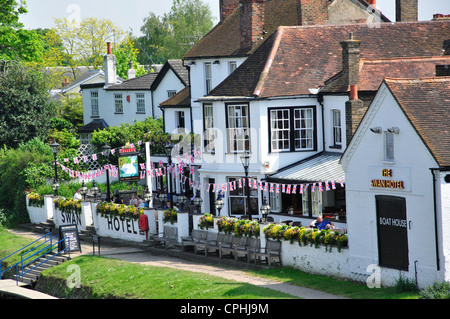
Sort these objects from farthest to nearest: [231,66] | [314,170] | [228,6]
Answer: [228,6], [231,66], [314,170]

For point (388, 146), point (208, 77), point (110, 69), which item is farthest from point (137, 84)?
point (388, 146)

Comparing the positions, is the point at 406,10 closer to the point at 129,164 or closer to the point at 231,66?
the point at 231,66

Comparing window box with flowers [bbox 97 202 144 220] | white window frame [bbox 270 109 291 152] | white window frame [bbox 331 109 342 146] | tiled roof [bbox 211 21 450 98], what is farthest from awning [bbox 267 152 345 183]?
window box with flowers [bbox 97 202 144 220]

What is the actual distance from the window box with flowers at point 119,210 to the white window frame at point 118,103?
21577mm

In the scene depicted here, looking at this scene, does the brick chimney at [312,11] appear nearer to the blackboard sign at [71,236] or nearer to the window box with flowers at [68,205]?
the window box with flowers at [68,205]

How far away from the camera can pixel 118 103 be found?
59719 millimetres

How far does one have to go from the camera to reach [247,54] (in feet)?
133

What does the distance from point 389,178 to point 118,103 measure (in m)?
37.4

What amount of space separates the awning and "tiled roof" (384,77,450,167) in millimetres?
7976

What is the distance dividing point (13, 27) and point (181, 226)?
36859mm

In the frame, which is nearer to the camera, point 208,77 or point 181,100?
point 208,77

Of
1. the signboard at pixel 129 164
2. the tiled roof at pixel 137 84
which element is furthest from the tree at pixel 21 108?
the signboard at pixel 129 164
